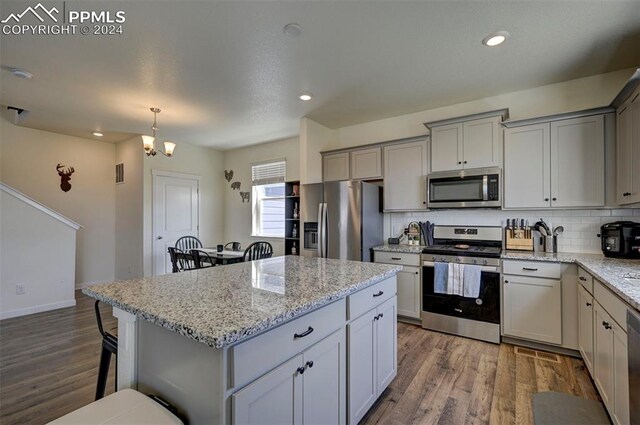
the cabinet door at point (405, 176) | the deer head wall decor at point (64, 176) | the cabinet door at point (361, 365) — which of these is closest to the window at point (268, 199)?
the cabinet door at point (405, 176)

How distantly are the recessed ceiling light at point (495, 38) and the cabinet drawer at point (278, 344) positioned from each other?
240cm

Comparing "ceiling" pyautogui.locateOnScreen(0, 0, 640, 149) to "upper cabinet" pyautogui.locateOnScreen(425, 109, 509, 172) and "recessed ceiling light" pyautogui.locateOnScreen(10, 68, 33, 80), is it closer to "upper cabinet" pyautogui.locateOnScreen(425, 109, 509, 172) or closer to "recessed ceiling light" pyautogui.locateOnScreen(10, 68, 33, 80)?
"recessed ceiling light" pyautogui.locateOnScreen(10, 68, 33, 80)

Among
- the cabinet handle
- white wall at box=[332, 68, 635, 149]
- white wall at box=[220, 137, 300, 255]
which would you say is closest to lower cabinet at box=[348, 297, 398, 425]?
the cabinet handle

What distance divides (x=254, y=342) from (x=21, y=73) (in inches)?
148

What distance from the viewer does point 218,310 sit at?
3.88 ft

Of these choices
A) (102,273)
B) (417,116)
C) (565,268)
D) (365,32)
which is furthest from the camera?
(102,273)

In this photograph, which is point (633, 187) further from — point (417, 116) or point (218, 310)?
point (218, 310)

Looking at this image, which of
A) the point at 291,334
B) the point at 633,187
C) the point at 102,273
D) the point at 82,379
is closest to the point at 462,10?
the point at 633,187

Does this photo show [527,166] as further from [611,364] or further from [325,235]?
[325,235]

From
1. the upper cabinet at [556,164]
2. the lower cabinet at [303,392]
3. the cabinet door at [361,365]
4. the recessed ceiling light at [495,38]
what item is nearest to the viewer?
the lower cabinet at [303,392]

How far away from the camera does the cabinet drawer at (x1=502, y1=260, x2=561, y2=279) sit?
2.69 meters

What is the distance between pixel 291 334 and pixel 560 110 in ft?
12.2

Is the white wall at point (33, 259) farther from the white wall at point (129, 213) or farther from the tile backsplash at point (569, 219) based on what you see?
the tile backsplash at point (569, 219)

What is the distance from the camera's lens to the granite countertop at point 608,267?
1.56m
